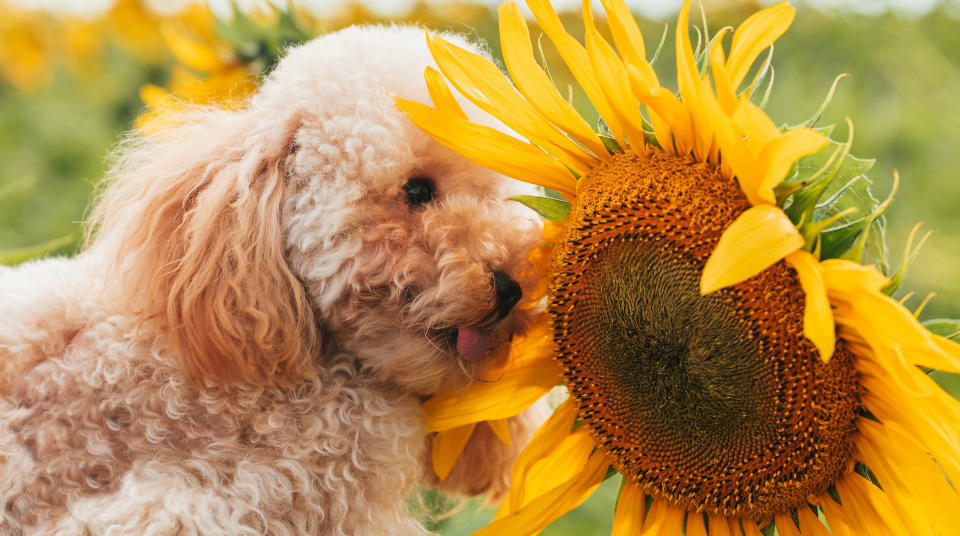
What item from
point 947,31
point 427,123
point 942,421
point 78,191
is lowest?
point 78,191

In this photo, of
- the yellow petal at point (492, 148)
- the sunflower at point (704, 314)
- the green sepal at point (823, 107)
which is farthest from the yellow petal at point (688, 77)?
the yellow petal at point (492, 148)

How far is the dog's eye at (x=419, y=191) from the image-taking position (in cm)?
108

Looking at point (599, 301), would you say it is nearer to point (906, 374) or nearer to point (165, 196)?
point (906, 374)

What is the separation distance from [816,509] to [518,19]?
699 millimetres

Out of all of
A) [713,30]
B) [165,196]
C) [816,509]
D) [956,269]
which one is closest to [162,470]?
[165,196]

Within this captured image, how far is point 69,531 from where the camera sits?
3.08 feet

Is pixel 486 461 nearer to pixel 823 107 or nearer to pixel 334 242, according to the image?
pixel 334 242

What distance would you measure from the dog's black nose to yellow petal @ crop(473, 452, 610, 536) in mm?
231

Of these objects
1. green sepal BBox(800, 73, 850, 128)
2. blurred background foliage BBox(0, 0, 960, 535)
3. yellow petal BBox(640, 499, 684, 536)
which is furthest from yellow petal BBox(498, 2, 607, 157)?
yellow petal BBox(640, 499, 684, 536)

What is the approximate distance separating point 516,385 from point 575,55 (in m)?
0.45

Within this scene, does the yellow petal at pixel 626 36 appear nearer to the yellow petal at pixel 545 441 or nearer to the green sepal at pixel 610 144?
the green sepal at pixel 610 144

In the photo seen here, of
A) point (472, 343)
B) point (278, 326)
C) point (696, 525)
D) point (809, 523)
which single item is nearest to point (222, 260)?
point (278, 326)

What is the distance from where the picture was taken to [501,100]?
1.04 meters

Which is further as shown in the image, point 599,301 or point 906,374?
point 599,301
